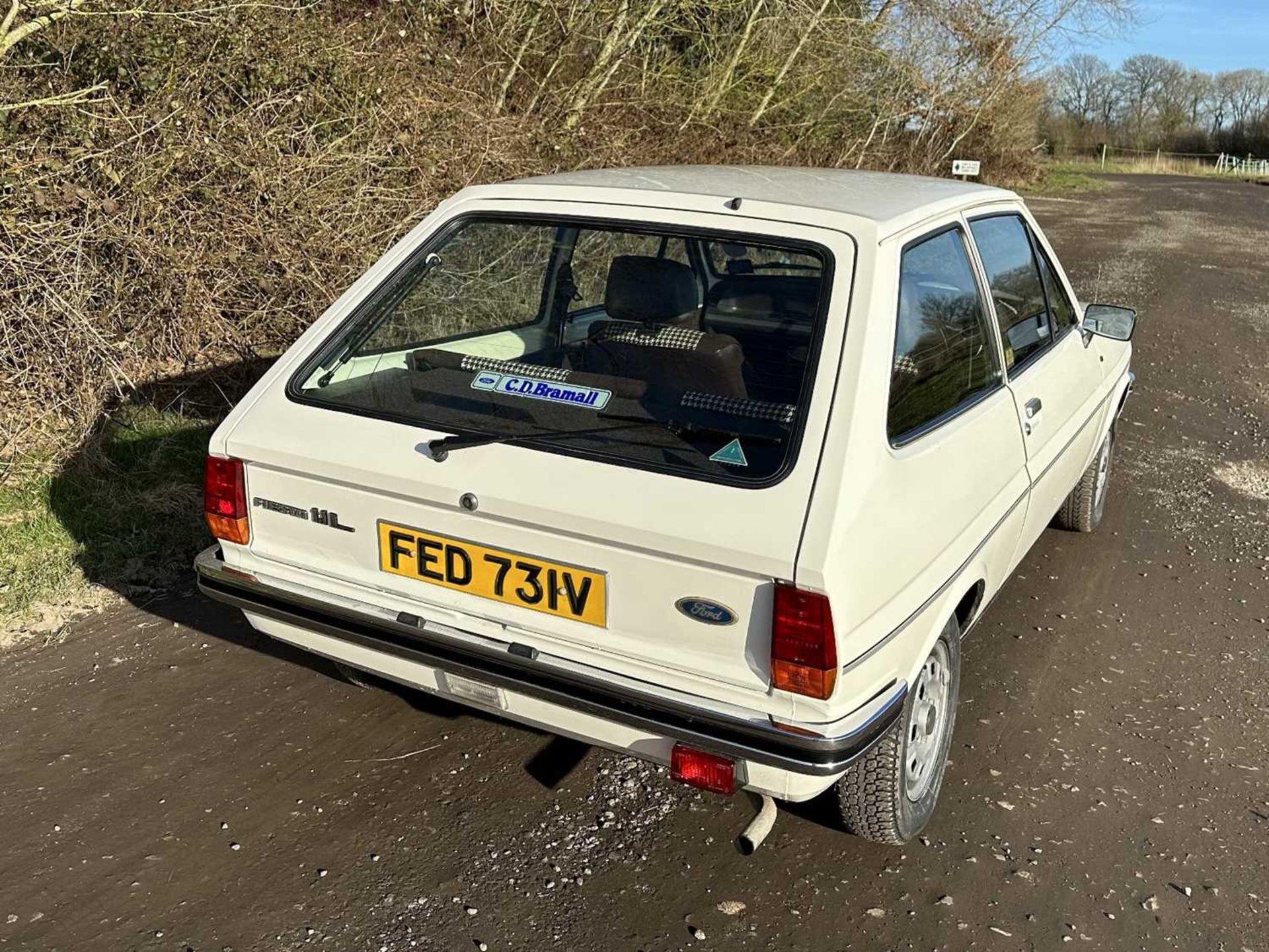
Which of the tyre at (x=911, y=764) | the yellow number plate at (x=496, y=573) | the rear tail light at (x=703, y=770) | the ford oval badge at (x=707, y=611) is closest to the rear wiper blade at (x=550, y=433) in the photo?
the yellow number plate at (x=496, y=573)

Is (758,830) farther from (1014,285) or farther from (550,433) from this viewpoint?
(1014,285)

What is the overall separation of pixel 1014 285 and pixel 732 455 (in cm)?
185

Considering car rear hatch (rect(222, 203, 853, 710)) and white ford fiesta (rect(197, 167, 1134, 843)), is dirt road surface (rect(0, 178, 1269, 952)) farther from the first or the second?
car rear hatch (rect(222, 203, 853, 710))

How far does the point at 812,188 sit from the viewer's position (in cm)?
297

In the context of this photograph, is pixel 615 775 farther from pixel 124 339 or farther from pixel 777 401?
pixel 124 339

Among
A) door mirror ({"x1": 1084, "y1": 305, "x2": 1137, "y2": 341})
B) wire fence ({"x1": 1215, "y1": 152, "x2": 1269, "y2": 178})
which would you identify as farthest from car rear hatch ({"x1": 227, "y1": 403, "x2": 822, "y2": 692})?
wire fence ({"x1": 1215, "y1": 152, "x2": 1269, "y2": 178})

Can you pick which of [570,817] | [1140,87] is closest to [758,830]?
[570,817]

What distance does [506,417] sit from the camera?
2.62 meters

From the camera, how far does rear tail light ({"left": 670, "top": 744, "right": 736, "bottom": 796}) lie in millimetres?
2316

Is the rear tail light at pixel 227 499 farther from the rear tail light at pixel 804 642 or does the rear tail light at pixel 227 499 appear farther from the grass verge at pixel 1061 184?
the grass verge at pixel 1061 184

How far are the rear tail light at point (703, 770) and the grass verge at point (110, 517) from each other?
293 centimetres

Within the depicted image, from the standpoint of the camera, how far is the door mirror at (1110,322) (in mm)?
4227

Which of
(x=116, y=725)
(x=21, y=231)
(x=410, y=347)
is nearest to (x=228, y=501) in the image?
(x=410, y=347)

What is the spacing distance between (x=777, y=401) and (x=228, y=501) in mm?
1612
